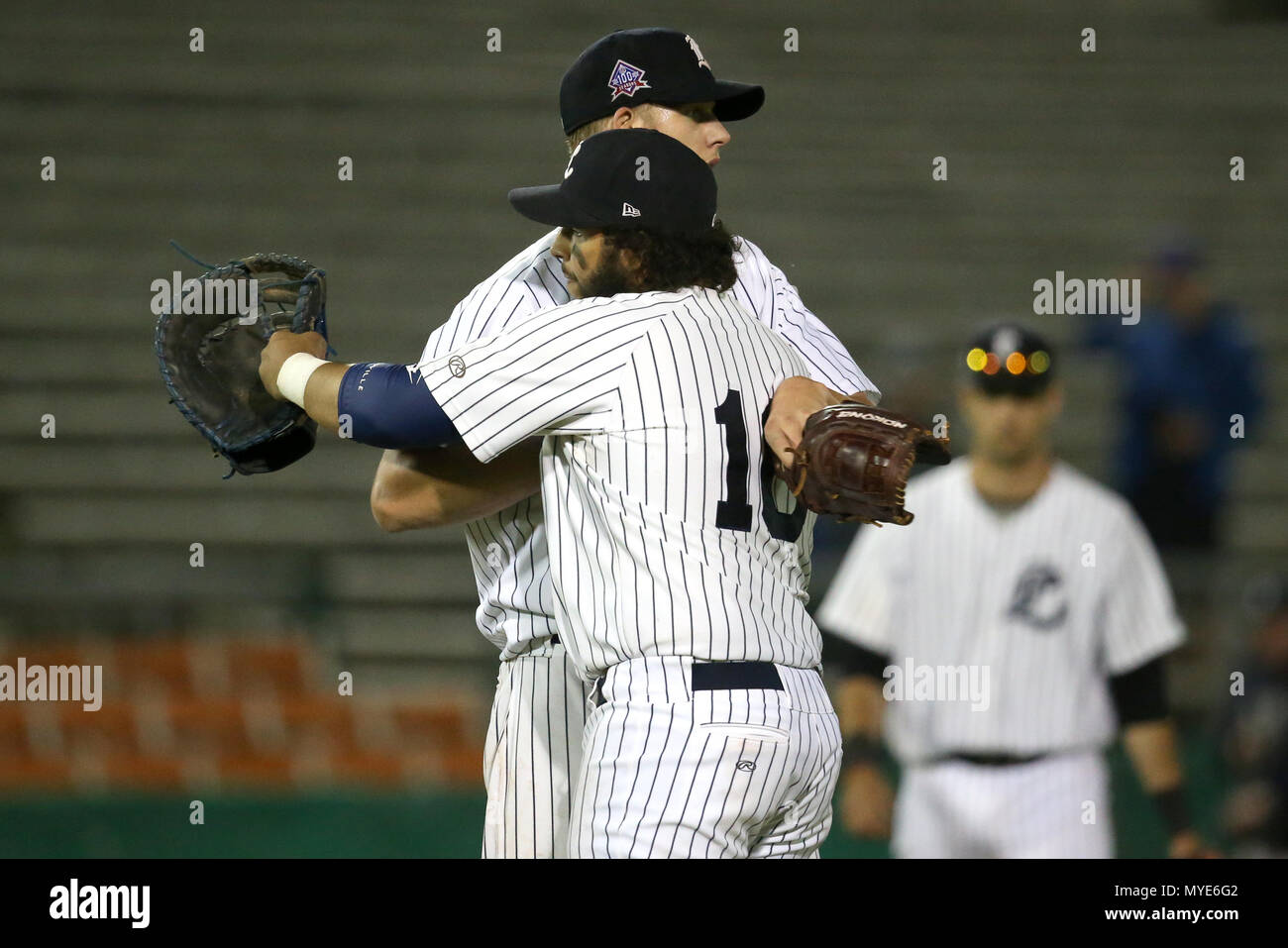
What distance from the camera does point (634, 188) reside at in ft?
6.15

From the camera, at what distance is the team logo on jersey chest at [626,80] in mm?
2182

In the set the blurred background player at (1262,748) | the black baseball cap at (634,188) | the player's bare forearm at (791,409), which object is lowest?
the blurred background player at (1262,748)

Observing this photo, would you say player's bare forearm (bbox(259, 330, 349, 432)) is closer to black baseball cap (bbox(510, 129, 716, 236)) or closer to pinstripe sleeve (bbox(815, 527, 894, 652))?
black baseball cap (bbox(510, 129, 716, 236))

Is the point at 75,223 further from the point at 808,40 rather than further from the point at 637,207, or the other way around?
the point at 637,207

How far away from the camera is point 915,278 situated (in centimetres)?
636

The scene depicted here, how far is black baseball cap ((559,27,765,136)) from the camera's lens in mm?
2186

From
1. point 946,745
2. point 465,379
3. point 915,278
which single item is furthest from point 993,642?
point 915,278

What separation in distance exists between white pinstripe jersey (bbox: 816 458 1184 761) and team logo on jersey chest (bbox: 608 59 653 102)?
1.31 meters

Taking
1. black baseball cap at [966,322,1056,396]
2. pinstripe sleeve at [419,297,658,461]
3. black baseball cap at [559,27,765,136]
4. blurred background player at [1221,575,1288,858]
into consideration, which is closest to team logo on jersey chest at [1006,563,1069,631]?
black baseball cap at [966,322,1056,396]

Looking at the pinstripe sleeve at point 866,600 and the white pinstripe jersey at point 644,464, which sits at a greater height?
the white pinstripe jersey at point 644,464

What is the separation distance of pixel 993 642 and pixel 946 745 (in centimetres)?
28
